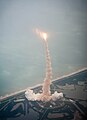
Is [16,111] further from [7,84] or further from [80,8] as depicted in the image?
[80,8]

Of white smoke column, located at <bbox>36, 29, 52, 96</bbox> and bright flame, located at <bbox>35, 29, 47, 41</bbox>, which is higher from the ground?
bright flame, located at <bbox>35, 29, 47, 41</bbox>

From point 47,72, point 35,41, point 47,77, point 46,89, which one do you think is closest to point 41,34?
point 35,41

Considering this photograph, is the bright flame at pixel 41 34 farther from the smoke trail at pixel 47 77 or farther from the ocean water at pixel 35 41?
the smoke trail at pixel 47 77

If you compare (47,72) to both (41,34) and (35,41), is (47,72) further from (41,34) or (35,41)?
(41,34)

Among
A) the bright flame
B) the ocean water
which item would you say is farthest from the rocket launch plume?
the ocean water

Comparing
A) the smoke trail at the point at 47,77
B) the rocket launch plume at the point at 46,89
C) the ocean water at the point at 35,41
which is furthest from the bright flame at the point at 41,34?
the smoke trail at the point at 47,77

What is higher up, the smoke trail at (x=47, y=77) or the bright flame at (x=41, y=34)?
the bright flame at (x=41, y=34)

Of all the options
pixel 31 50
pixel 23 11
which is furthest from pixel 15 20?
pixel 31 50

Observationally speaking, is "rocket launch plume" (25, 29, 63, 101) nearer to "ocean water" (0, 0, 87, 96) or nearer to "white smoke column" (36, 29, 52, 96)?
"white smoke column" (36, 29, 52, 96)
